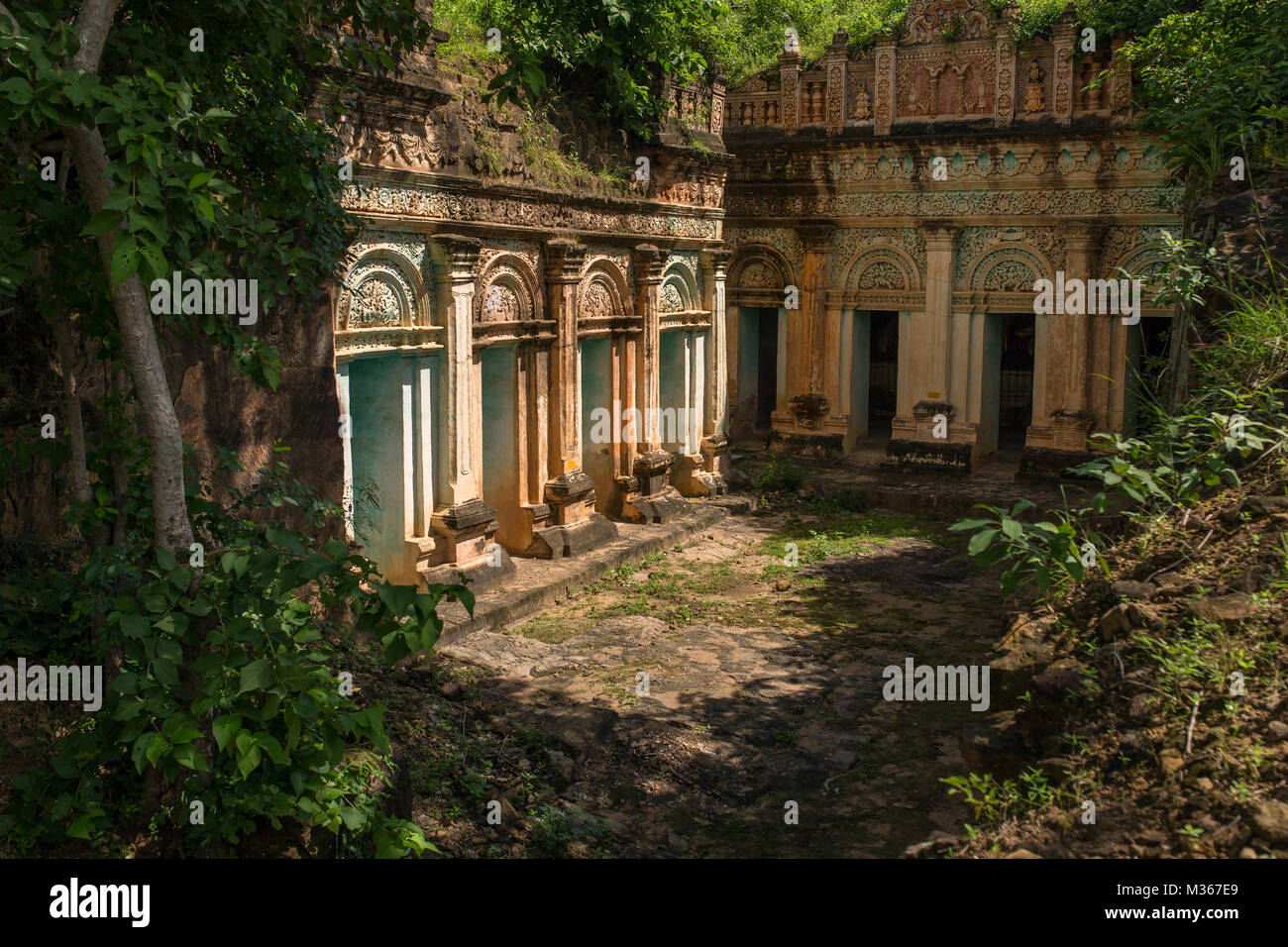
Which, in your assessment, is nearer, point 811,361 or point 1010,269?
point 1010,269

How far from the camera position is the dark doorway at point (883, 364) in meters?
20.0

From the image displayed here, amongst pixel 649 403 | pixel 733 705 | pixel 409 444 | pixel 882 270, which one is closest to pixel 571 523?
pixel 649 403

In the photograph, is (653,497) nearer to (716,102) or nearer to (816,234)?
(716,102)

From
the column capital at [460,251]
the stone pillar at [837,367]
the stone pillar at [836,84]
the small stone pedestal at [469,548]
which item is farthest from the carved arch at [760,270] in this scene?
the small stone pedestal at [469,548]

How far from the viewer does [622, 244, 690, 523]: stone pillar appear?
1288 centimetres

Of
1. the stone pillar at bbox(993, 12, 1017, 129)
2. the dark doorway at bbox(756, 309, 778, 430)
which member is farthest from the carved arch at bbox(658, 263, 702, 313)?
the stone pillar at bbox(993, 12, 1017, 129)

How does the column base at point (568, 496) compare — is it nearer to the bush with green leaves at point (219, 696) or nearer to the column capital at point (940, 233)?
the bush with green leaves at point (219, 696)

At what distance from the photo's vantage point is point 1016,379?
1906 centimetres

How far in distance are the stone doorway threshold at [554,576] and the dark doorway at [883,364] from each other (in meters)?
7.09

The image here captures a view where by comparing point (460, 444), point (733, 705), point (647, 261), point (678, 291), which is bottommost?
point (733, 705)

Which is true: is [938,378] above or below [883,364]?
below

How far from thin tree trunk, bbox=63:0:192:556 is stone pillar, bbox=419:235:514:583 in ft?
17.3

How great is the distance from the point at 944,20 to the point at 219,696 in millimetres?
14488

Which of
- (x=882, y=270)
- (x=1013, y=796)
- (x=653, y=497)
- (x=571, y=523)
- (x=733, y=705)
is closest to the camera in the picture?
(x=1013, y=796)
